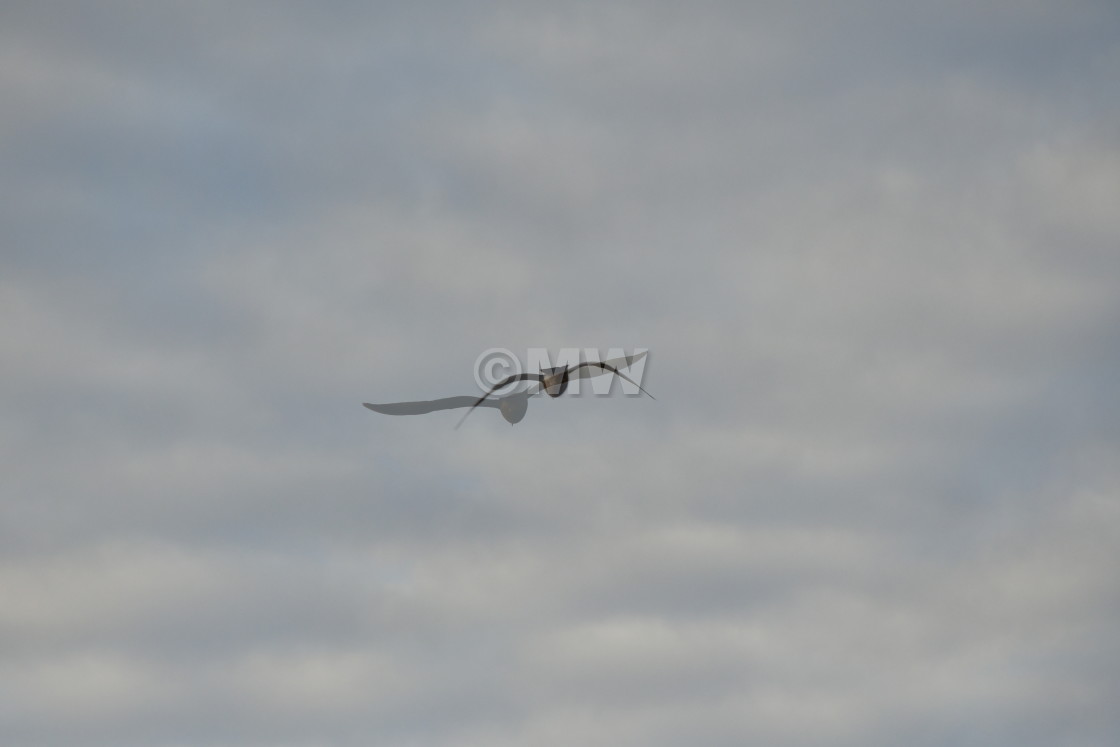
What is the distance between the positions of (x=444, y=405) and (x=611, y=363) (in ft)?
31.1

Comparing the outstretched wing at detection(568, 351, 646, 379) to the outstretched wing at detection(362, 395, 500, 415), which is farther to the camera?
the outstretched wing at detection(362, 395, 500, 415)

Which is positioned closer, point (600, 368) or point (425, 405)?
point (600, 368)

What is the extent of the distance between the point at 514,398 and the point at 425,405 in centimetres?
535

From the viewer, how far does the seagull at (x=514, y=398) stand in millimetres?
45706

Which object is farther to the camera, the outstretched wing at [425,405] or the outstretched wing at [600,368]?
the outstretched wing at [425,405]

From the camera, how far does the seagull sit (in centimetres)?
4571

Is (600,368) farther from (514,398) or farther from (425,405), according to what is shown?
(425,405)

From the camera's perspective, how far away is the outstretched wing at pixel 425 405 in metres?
49.5

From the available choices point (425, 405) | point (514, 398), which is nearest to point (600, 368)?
point (514, 398)

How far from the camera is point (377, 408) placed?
53000mm

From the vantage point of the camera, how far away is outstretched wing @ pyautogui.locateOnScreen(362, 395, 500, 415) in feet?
162

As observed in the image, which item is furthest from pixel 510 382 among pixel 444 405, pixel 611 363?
pixel 611 363

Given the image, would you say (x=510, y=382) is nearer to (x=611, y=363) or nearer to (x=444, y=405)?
(x=444, y=405)

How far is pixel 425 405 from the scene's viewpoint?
51.7 meters
